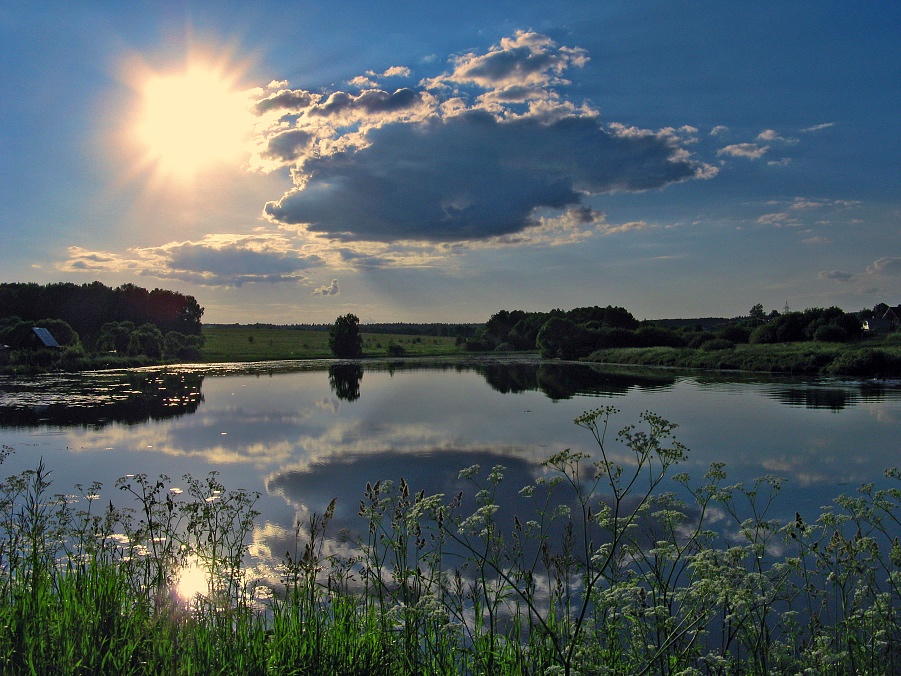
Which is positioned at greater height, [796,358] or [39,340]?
[39,340]

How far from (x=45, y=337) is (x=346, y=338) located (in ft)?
93.6

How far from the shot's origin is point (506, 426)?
17875 mm

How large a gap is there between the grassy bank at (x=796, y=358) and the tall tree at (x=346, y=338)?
2978cm

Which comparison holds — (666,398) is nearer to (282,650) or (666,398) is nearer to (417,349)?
(282,650)

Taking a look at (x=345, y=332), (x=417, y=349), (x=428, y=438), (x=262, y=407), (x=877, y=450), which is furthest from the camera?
(x=417, y=349)

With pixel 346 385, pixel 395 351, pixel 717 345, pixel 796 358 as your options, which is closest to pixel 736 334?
pixel 717 345

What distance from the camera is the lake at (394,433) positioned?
10.9 metres

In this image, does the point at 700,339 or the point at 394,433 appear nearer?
the point at 394,433

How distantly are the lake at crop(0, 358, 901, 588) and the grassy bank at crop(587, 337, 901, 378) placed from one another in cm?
505

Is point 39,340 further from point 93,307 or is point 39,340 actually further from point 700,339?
point 700,339

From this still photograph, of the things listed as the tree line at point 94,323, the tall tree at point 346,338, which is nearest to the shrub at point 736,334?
the tall tree at point 346,338

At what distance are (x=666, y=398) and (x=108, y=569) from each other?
76.5 feet

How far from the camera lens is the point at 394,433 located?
1684cm

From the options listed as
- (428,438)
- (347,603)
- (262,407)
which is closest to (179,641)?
(347,603)
